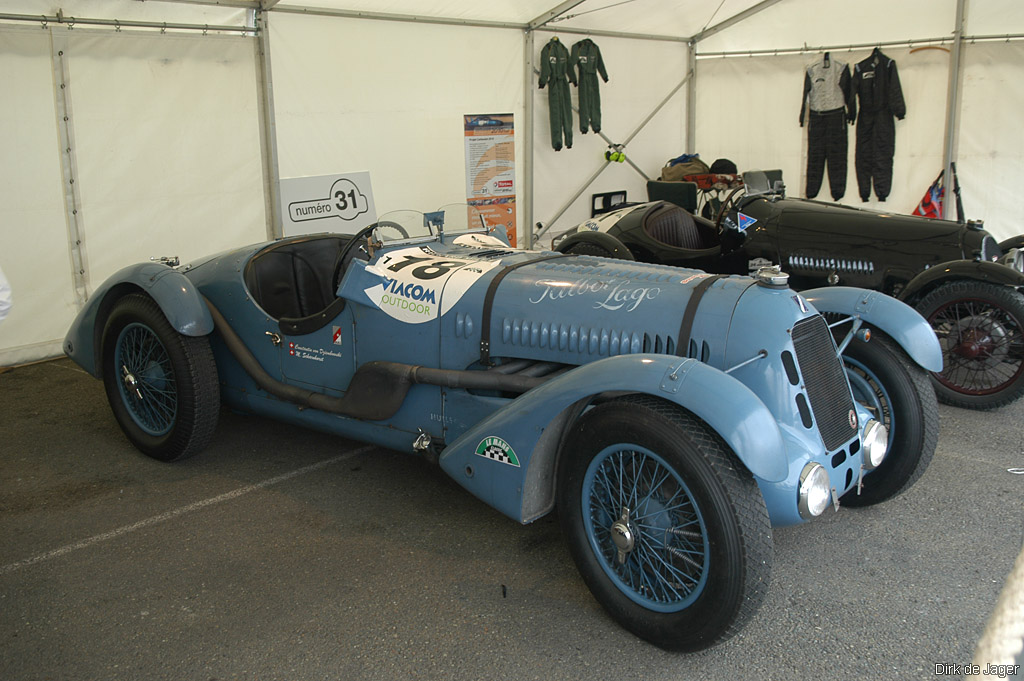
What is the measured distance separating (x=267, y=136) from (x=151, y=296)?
10.6 ft

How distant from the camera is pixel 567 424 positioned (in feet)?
9.64

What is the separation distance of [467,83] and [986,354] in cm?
559

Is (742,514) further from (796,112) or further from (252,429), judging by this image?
(796,112)

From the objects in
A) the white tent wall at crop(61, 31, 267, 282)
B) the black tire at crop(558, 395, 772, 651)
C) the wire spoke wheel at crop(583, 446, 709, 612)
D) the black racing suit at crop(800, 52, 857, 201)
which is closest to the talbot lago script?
the black tire at crop(558, 395, 772, 651)

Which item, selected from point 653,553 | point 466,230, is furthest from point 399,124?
point 653,553

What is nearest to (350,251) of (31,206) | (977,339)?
(31,206)

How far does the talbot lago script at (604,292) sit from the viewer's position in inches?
127

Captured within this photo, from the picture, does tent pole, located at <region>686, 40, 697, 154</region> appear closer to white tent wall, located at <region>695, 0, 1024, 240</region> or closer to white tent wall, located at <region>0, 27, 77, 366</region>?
white tent wall, located at <region>695, 0, 1024, 240</region>

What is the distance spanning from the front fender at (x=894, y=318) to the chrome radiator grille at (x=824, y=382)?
0.45m

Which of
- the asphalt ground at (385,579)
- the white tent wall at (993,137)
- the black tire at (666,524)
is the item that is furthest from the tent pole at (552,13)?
the black tire at (666,524)

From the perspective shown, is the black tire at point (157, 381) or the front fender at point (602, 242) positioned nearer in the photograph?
the black tire at point (157, 381)

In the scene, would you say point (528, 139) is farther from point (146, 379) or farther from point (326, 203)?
point (146, 379)

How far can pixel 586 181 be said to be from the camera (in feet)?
32.8

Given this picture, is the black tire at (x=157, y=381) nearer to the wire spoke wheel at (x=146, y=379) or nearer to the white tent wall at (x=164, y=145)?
the wire spoke wheel at (x=146, y=379)
